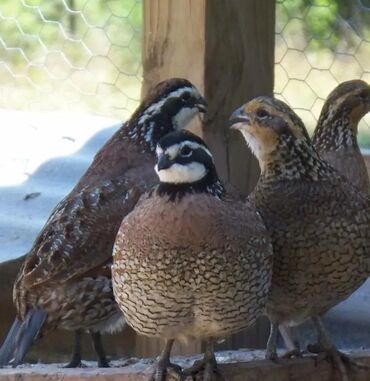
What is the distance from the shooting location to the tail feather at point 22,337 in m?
3.98

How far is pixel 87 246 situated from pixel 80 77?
229cm

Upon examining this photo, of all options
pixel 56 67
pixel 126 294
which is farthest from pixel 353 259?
pixel 56 67

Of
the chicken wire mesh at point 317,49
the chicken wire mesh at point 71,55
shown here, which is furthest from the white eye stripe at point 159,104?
the chicken wire mesh at point 71,55

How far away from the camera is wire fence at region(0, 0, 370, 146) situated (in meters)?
5.09

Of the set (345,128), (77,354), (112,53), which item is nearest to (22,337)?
(77,354)

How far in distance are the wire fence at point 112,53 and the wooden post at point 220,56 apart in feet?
2.60

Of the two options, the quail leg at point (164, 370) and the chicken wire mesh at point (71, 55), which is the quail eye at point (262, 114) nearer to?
the quail leg at point (164, 370)

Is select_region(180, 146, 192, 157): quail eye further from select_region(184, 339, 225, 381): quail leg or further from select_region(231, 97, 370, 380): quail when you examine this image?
select_region(184, 339, 225, 381): quail leg

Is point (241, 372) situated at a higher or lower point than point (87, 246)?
lower

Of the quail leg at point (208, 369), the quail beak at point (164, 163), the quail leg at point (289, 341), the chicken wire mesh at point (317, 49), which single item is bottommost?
the quail leg at point (208, 369)

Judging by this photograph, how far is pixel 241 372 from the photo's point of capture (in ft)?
11.6

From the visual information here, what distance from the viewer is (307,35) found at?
16.8 feet

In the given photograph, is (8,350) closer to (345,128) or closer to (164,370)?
(164,370)

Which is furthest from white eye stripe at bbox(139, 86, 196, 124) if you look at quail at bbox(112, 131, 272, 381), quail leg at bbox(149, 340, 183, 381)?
quail leg at bbox(149, 340, 183, 381)
